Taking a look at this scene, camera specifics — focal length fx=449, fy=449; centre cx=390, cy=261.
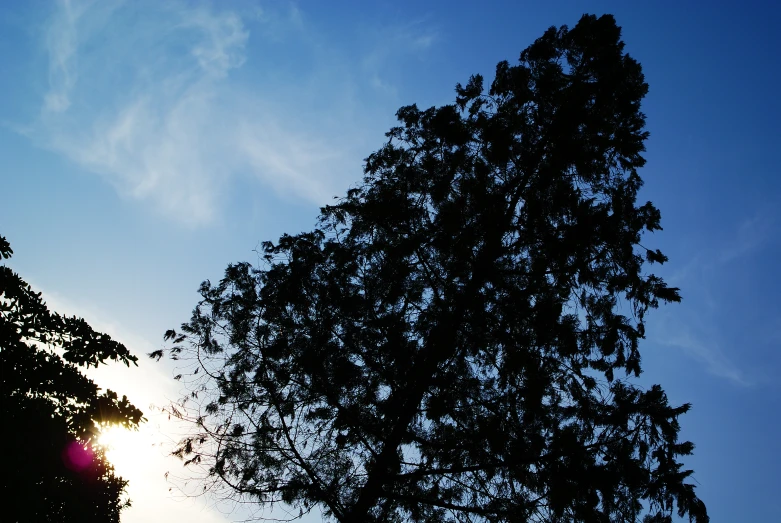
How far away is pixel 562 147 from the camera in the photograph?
830 centimetres

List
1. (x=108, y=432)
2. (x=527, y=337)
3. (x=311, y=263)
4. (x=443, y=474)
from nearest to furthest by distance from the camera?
(x=108, y=432) → (x=443, y=474) → (x=527, y=337) → (x=311, y=263)

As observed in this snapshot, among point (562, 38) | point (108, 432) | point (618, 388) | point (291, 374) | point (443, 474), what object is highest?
point (562, 38)

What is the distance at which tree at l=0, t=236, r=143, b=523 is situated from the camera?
5.64m

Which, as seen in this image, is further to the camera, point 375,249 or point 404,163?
point 404,163

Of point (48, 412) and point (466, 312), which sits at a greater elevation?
point (466, 312)

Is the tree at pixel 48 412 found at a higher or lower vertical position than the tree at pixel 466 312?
lower

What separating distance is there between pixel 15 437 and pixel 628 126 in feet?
35.6

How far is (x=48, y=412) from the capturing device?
19.6 feet

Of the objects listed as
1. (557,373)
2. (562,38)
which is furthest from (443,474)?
(562,38)

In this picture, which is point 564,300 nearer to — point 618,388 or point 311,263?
point 618,388

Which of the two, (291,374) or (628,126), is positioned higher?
(628,126)

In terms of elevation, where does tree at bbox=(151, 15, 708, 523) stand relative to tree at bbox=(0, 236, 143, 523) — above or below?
above

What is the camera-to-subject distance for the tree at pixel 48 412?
18.5ft

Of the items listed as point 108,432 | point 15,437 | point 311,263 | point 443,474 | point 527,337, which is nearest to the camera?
point 15,437
